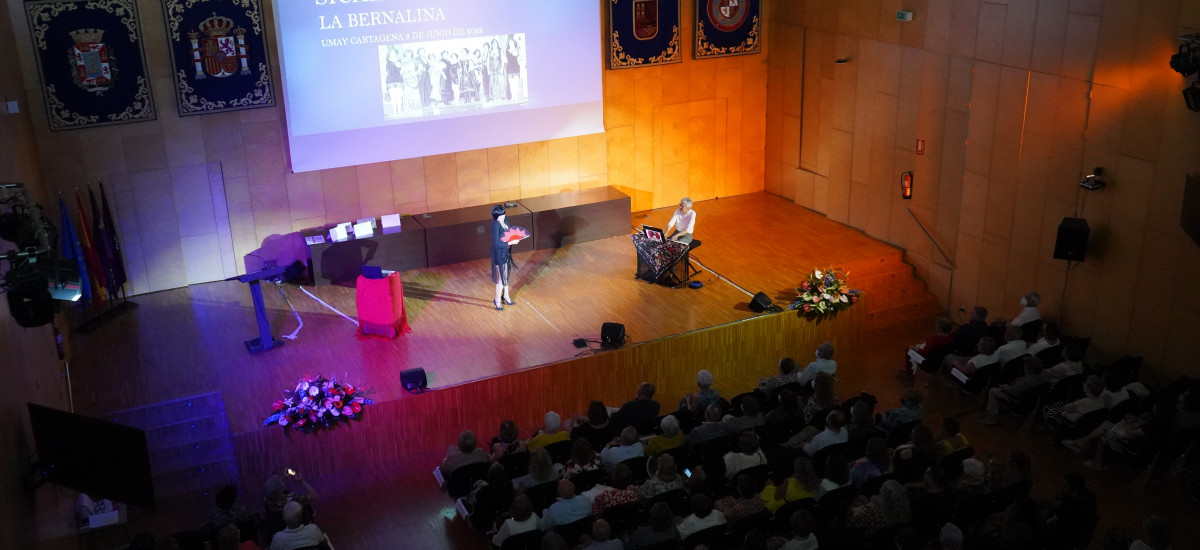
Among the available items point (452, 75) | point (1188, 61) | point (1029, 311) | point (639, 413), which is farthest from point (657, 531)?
point (452, 75)

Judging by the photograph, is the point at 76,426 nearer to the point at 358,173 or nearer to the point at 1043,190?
the point at 358,173

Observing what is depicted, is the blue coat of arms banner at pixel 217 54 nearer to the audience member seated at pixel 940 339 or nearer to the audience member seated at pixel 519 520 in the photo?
the audience member seated at pixel 519 520

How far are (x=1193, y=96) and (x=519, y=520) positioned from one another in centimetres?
646

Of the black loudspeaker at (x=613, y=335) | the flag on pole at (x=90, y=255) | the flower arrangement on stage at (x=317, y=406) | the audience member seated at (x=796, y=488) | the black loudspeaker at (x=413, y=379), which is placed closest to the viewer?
the audience member seated at (x=796, y=488)

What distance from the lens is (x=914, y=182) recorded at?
39.6 ft

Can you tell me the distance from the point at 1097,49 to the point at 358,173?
26.6ft

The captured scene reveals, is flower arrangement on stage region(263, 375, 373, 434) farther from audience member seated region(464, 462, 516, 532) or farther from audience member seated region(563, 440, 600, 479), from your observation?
audience member seated region(563, 440, 600, 479)

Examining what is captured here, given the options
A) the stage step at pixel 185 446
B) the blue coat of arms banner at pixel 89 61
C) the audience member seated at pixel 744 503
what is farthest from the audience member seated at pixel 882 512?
the blue coat of arms banner at pixel 89 61

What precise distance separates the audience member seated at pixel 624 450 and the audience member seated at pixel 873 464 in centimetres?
159

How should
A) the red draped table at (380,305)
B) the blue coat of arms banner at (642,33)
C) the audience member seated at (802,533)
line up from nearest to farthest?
the audience member seated at (802,533) < the red draped table at (380,305) < the blue coat of arms banner at (642,33)

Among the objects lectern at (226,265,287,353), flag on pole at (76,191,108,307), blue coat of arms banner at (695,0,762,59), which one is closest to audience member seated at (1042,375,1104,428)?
blue coat of arms banner at (695,0,762,59)

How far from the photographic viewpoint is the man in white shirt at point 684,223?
11398 mm

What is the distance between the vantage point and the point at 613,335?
10000mm

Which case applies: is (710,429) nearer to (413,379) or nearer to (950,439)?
(950,439)
